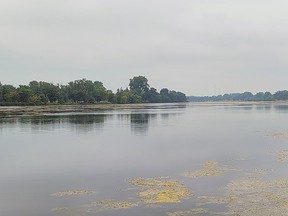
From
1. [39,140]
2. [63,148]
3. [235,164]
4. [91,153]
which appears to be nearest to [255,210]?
[235,164]

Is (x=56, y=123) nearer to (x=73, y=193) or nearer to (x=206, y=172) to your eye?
(x=206, y=172)

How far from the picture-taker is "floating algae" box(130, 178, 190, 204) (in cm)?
1329

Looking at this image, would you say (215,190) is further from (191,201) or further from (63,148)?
(63,148)

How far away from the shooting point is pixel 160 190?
48.1 ft

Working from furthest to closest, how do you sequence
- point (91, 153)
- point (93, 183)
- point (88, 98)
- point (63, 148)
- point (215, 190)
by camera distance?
1. point (88, 98)
2. point (63, 148)
3. point (91, 153)
4. point (93, 183)
5. point (215, 190)

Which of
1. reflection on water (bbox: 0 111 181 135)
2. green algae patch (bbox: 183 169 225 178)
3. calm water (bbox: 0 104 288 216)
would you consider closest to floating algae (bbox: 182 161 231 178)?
green algae patch (bbox: 183 169 225 178)

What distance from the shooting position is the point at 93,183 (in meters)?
16.1

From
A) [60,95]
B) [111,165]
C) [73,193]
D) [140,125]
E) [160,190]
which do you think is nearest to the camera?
[73,193]

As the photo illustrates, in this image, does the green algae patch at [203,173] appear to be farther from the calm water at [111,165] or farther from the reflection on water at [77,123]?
the reflection on water at [77,123]

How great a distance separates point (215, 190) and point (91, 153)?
12.4m

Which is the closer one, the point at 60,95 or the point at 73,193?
the point at 73,193

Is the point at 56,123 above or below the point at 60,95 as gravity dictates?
below

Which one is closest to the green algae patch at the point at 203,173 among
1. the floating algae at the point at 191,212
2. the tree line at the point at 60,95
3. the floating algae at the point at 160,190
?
the floating algae at the point at 160,190

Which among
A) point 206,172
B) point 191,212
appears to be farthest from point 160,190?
point 206,172
